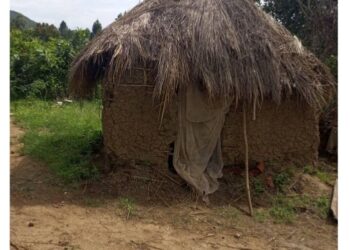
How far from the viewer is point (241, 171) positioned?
256 inches

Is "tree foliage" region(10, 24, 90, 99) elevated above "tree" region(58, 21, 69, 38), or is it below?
below

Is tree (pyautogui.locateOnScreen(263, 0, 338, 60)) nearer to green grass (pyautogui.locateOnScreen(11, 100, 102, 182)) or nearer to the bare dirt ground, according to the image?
the bare dirt ground

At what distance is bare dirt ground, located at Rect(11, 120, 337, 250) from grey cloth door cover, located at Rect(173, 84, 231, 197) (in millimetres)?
222

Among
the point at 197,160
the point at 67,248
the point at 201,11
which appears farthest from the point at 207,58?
the point at 67,248

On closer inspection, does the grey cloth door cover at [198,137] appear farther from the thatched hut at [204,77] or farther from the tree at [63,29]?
the tree at [63,29]

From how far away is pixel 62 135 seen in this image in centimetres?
862

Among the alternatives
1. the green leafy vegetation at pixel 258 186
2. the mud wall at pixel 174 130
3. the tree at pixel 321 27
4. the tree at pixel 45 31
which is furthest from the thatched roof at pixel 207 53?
the tree at pixel 45 31

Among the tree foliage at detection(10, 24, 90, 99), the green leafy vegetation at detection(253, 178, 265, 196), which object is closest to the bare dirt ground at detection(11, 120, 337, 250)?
the green leafy vegetation at detection(253, 178, 265, 196)

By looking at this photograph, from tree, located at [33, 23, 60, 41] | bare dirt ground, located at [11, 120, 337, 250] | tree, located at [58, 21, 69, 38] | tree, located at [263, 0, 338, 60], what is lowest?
bare dirt ground, located at [11, 120, 337, 250]

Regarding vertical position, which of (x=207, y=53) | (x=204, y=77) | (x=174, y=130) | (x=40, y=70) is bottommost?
(x=174, y=130)

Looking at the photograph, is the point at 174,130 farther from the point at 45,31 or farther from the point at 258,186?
the point at 45,31

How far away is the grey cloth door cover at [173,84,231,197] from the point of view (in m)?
6.08

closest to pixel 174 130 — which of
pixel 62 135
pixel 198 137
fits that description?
pixel 198 137

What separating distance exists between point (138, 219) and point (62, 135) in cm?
394
